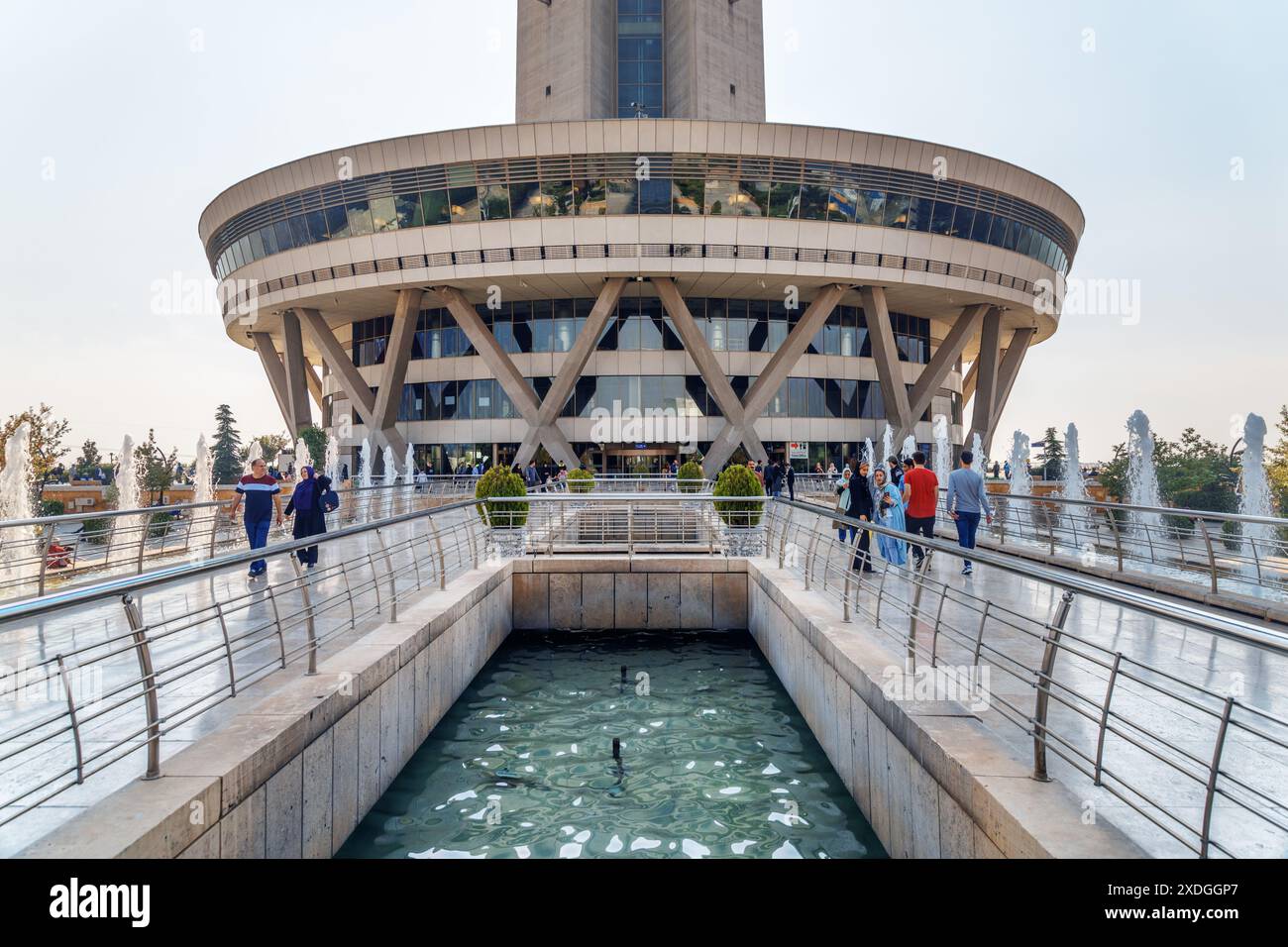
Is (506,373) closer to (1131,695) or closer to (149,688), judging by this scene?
(1131,695)

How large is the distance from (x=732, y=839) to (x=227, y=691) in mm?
3910

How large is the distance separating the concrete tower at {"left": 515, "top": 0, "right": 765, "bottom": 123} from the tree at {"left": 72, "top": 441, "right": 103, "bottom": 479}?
5401cm

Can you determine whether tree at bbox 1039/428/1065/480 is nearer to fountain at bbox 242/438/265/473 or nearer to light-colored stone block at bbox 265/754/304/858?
fountain at bbox 242/438/265/473

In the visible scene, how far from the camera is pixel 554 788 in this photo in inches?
247

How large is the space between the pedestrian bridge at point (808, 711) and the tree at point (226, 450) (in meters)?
88.2

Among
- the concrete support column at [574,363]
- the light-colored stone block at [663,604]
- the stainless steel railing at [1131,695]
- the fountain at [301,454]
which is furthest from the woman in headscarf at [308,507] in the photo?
the fountain at [301,454]

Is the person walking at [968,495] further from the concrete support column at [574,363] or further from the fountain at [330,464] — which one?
the fountain at [330,464]

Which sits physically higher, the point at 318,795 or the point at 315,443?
the point at 315,443

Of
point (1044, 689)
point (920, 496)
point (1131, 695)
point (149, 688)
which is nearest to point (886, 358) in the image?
point (920, 496)

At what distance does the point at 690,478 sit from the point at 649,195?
15.0 meters

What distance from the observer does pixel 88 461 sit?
74312mm
